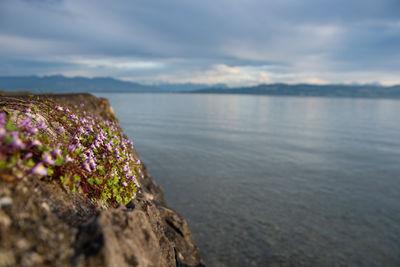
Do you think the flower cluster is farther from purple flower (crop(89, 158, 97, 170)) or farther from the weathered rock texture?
the weathered rock texture

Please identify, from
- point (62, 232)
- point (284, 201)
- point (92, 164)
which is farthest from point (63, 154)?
point (284, 201)

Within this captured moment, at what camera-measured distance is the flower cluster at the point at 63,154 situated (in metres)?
2.66

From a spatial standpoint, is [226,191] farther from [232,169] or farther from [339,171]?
[339,171]

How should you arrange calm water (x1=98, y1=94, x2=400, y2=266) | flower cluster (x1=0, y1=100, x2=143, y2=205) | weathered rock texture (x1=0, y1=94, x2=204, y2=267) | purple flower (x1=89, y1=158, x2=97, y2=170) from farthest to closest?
calm water (x1=98, y1=94, x2=400, y2=266), purple flower (x1=89, y1=158, x2=97, y2=170), flower cluster (x1=0, y1=100, x2=143, y2=205), weathered rock texture (x1=0, y1=94, x2=204, y2=267)

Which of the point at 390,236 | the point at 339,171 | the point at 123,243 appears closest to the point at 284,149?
the point at 339,171

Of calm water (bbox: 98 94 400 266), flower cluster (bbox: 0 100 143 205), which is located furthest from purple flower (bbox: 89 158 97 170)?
calm water (bbox: 98 94 400 266)

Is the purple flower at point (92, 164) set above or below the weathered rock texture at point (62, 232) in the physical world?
above

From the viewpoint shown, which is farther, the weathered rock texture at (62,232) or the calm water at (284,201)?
the calm water at (284,201)

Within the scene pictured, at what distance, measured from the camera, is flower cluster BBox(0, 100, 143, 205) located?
266 cm

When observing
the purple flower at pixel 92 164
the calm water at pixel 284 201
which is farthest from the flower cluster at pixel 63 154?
the calm water at pixel 284 201

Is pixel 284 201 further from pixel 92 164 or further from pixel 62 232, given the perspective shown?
pixel 62 232

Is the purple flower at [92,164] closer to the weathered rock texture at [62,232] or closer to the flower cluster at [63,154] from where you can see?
the flower cluster at [63,154]

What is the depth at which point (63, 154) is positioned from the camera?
137 inches

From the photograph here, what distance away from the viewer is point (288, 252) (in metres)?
10.7
